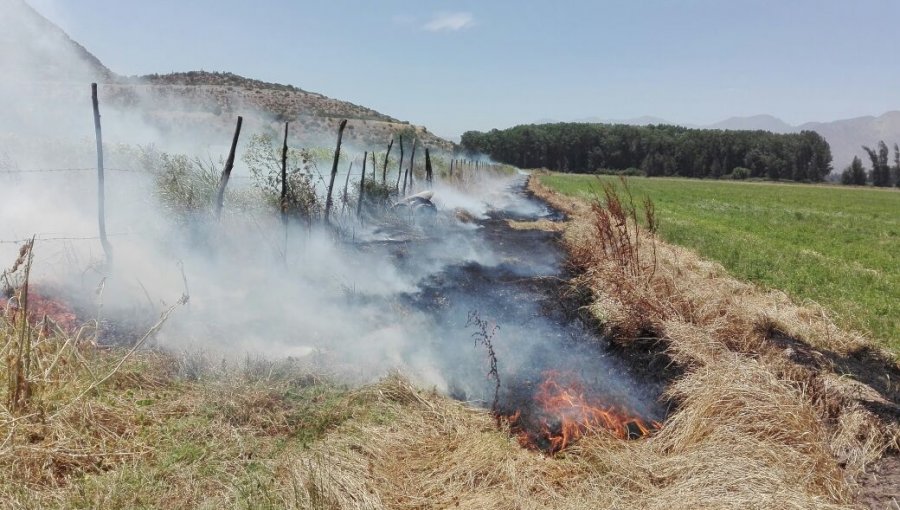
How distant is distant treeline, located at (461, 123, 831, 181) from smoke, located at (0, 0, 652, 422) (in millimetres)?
90063

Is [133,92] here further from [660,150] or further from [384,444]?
[660,150]

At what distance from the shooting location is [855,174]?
82.1 metres

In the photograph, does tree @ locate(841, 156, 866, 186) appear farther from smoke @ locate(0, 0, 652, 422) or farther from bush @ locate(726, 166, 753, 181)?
smoke @ locate(0, 0, 652, 422)

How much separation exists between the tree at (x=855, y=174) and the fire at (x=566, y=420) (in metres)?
100

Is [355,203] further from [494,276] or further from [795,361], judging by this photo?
[795,361]

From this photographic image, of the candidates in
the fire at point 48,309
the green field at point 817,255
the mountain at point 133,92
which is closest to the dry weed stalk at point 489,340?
the green field at point 817,255

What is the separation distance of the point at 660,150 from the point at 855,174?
102 ft

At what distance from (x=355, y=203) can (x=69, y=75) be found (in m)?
12.3

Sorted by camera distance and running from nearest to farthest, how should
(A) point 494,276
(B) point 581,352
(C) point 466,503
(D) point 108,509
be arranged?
1. (D) point 108,509
2. (C) point 466,503
3. (B) point 581,352
4. (A) point 494,276

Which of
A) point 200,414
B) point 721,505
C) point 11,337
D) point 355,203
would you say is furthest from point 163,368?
point 355,203

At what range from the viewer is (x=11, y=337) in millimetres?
4203

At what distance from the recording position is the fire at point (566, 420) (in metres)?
5.21

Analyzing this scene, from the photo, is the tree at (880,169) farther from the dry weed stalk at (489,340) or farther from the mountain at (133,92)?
the dry weed stalk at (489,340)

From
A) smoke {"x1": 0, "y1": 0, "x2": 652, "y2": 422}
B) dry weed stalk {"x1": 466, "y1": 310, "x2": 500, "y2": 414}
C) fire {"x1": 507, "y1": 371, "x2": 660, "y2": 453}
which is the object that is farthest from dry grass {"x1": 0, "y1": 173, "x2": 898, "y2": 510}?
smoke {"x1": 0, "y1": 0, "x2": 652, "y2": 422}
